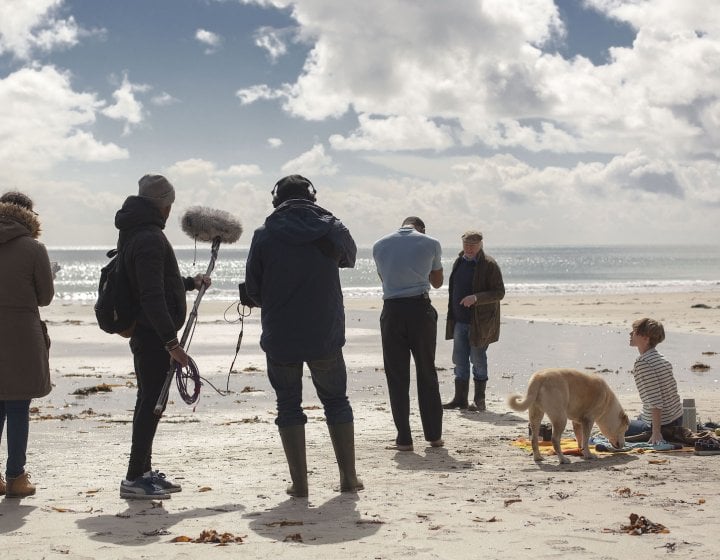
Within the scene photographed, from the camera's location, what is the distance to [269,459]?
658 centimetres

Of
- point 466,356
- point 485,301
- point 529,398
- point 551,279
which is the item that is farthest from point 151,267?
point 551,279

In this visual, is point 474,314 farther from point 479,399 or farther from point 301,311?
point 301,311

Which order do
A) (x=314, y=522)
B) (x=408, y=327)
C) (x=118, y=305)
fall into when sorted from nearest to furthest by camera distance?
(x=314, y=522) → (x=118, y=305) → (x=408, y=327)

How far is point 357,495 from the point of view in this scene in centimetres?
535

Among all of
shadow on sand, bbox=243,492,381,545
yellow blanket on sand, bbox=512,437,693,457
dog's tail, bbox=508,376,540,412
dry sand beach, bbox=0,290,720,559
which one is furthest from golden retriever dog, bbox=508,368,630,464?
shadow on sand, bbox=243,492,381,545

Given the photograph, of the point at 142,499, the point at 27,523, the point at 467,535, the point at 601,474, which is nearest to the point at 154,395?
the point at 142,499

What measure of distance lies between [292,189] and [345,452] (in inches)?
67.1

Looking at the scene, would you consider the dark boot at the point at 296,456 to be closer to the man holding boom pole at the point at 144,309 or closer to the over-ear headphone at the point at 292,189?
the man holding boom pole at the point at 144,309

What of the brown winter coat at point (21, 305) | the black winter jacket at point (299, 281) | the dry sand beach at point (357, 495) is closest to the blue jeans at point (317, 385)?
the black winter jacket at point (299, 281)

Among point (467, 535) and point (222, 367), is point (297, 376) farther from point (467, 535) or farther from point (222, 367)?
point (222, 367)

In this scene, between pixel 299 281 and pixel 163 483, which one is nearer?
pixel 299 281

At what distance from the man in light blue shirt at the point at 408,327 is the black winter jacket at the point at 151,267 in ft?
6.92

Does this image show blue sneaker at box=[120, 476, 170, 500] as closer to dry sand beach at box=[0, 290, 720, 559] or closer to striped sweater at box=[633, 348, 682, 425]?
dry sand beach at box=[0, 290, 720, 559]

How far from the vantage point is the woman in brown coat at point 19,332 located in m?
5.20
